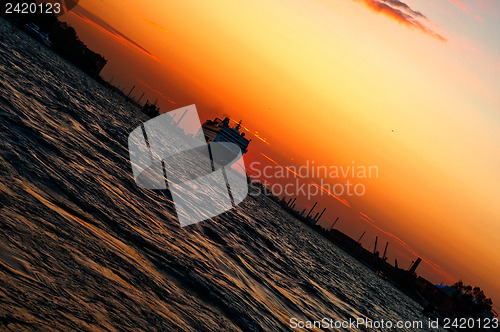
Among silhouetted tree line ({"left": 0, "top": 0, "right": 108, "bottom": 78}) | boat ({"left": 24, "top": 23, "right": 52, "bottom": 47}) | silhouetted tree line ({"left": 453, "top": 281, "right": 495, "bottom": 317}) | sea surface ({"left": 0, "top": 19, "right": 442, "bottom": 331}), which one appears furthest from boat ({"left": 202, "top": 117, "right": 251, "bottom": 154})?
sea surface ({"left": 0, "top": 19, "right": 442, "bottom": 331})

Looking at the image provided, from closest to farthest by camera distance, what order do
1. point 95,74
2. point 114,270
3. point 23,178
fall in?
point 114,270, point 23,178, point 95,74

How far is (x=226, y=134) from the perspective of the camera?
Result: 11962 centimetres

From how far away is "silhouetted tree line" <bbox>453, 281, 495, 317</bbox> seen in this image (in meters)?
56.3

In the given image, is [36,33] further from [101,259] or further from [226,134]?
[101,259]

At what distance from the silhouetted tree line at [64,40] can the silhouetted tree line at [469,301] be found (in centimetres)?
11637

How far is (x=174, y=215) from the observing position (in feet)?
36.4

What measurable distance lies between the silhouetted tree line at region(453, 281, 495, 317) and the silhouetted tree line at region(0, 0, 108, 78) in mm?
116372

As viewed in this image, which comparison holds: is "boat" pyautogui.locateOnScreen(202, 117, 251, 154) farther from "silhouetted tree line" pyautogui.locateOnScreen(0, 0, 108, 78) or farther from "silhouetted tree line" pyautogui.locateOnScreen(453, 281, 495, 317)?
"silhouetted tree line" pyautogui.locateOnScreen(453, 281, 495, 317)

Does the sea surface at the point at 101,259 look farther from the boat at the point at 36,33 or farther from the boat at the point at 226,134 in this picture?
the boat at the point at 226,134

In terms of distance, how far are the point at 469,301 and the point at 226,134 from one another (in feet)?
279

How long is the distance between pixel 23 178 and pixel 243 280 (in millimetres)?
5772

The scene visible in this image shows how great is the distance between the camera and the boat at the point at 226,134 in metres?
119

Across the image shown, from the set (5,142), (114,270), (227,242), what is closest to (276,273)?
(227,242)

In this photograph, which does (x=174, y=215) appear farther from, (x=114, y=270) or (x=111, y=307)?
A: (x=111, y=307)
